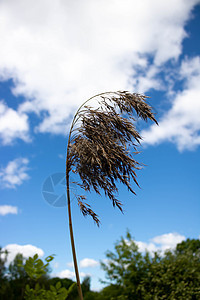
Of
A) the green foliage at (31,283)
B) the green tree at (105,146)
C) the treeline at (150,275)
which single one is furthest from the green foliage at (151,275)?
the green tree at (105,146)

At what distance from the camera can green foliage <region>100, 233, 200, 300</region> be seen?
11.0m

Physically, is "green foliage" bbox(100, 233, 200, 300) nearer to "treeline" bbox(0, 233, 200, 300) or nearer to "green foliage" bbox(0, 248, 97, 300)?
"treeline" bbox(0, 233, 200, 300)

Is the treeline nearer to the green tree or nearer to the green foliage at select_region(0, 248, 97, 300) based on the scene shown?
the green foliage at select_region(0, 248, 97, 300)

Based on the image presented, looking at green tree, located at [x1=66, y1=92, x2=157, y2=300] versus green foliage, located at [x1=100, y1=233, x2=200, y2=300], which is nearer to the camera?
green tree, located at [x1=66, y1=92, x2=157, y2=300]

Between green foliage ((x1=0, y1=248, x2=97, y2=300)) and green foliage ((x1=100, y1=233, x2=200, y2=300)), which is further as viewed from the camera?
green foliage ((x1=100, y1=233, x2=200, y2=300))

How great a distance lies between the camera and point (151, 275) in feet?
38.8

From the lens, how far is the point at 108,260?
13.0 m

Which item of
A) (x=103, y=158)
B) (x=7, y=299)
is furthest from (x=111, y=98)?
(x=7, y=299)

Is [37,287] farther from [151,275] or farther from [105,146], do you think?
[151,275]

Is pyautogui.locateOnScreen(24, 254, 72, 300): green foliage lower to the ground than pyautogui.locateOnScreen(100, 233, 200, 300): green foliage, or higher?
lower

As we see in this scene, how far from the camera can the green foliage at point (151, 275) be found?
11.0 metres

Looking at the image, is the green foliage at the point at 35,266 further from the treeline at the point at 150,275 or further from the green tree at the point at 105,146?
the treeline at the point at 150,275

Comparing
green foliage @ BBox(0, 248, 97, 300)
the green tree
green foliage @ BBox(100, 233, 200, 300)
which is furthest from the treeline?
the green tree

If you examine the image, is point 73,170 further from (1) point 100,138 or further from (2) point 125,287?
(2) point 125,287
